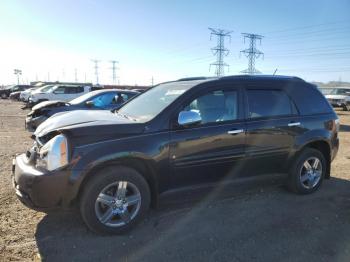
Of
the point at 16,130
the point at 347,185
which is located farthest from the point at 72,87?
the point at 347,185

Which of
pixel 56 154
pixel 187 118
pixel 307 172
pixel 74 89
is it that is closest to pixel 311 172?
pixel 307 172

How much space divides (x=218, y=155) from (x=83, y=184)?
171cm

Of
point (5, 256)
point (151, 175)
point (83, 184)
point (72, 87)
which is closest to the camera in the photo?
point (5, 256)

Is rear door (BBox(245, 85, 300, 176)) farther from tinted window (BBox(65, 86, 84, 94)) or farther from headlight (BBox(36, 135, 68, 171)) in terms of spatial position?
tinted window (BBox(65, 86, 84, 94))

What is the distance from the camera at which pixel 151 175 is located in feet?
13.7

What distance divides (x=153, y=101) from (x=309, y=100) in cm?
253

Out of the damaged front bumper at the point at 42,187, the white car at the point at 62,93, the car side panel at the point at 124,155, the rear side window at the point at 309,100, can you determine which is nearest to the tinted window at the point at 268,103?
the rear side window at the point at 309,100

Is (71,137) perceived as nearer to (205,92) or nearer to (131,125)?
(131,125)

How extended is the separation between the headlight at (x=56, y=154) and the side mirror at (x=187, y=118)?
133 centimetres

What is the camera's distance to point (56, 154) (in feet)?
12.0

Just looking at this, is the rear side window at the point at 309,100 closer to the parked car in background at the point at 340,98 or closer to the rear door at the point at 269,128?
the rear door at the point at 269,128

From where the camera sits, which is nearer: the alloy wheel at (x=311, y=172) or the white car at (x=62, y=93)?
the alloy wheel at (x=311, y=172)

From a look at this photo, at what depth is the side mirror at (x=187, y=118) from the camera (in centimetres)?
419

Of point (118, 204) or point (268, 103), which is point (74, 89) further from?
point (118, 204)
